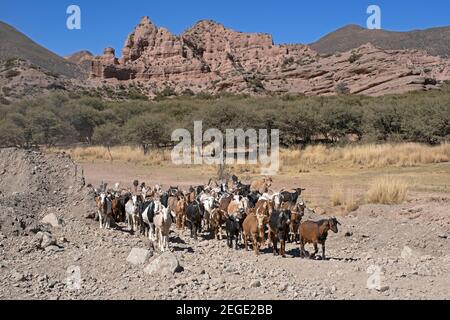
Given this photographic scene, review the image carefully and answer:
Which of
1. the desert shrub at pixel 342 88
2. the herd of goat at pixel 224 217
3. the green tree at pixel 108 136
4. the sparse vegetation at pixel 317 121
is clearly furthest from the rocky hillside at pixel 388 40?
the herd of goat at pixel 224 217

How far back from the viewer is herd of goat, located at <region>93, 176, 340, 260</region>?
11.0m

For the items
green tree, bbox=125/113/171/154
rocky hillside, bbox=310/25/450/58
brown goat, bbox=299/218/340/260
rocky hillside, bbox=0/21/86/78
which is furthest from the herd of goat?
rocky hillside, bbox=0/21/86/78

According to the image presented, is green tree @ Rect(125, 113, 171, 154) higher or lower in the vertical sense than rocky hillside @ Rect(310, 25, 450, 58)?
lower

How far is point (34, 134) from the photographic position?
42719 millimetres

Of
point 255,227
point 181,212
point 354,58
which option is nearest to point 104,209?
point 181,212

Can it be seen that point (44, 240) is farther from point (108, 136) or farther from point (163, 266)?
point (108, 136)

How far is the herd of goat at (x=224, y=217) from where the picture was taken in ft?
36.2

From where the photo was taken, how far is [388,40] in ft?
463

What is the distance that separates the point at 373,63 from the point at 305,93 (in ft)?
35.7

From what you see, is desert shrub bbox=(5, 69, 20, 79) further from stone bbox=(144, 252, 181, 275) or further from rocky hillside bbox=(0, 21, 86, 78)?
stone bbox=(144, 252, 181, 275)

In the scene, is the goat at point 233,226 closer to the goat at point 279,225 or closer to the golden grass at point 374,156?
the goat at point 279,225

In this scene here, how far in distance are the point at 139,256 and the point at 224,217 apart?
12.9ft

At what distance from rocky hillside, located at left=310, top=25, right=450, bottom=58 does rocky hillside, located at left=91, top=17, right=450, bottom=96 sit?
26.5 meters
